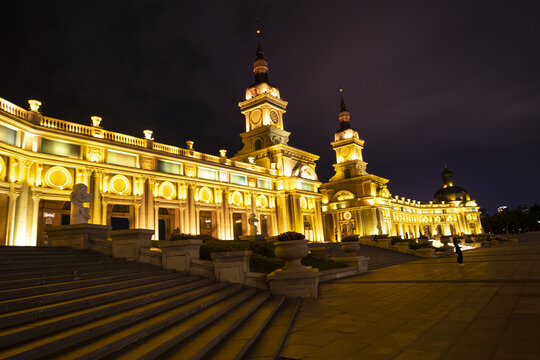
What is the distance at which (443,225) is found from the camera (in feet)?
334

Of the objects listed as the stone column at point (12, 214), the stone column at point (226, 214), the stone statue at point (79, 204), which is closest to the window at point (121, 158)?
the stone column at point (12, 214)

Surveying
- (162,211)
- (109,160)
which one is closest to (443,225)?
(162,211)

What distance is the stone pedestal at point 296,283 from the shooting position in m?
11.0

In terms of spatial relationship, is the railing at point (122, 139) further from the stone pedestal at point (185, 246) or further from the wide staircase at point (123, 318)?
the wide staircase at point (123, 318)

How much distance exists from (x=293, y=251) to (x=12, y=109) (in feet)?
76.8

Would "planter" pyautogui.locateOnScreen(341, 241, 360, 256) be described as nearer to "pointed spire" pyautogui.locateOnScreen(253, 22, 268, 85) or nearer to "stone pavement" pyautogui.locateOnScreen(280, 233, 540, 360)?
"stone pavement" pyautogui.locateOnScreen(280, 233, 540, 360)

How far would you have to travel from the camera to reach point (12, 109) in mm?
22719

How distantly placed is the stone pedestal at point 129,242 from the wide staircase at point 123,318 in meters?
2.54

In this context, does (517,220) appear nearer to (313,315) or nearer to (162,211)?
(162,211)

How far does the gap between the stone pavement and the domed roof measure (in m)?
114

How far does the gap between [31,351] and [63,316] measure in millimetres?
1755

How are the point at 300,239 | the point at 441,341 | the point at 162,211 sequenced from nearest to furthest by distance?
the point at 441,341 < the point at 300,239 < the point at 162,211

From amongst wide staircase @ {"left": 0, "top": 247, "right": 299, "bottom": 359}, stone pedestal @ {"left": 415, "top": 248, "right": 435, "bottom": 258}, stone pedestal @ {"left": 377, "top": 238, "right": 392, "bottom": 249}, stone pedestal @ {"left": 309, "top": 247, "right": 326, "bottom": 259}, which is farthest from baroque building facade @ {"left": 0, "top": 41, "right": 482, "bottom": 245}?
wide staircase @ {"left": 0, "top": 247, "right": 299, "bottom": 359}

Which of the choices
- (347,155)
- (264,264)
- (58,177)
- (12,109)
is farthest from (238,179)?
(347,155)
